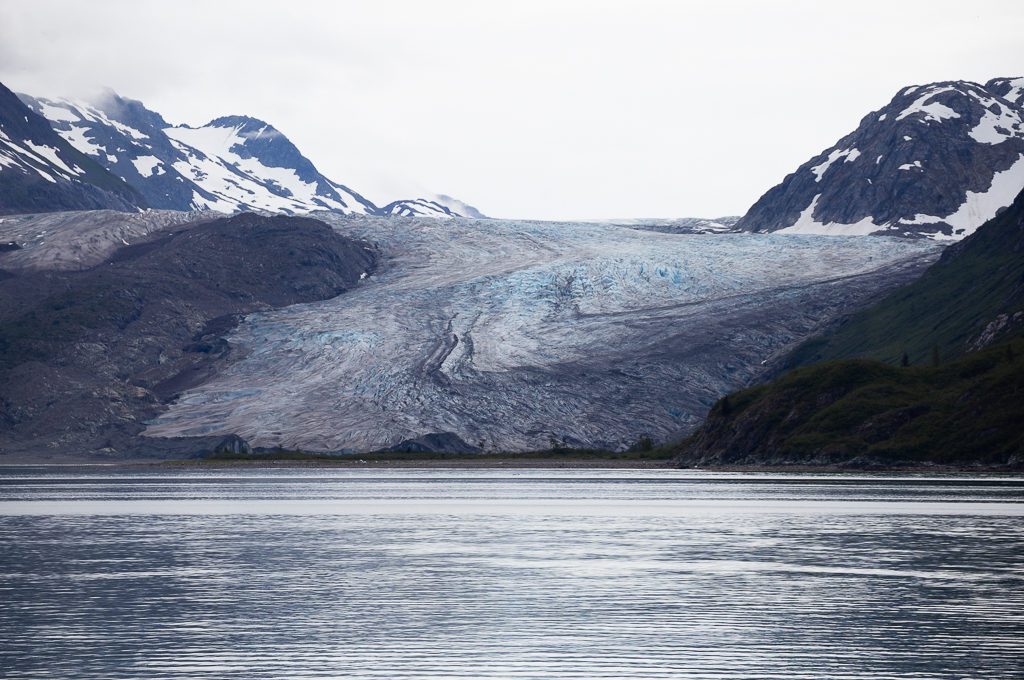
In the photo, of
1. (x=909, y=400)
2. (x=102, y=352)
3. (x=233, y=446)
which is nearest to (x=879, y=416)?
(x=909, y=400)

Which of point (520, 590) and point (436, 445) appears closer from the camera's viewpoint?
point (520, 590)

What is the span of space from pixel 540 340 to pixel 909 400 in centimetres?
5945

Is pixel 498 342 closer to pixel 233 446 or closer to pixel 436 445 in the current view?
pixel 436 445

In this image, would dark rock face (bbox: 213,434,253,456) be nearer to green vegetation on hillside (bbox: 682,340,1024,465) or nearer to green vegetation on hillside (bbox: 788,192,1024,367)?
green vegetation on hillside (bbox: 682,340,1024,465)

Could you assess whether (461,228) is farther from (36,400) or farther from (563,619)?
(563,619)

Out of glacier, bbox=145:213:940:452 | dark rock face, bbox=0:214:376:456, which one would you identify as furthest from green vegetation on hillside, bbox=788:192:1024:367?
dark rock face, bbox=0:214:376:456

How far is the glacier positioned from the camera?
14675cm

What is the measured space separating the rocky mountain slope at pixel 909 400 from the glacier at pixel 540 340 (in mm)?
15206

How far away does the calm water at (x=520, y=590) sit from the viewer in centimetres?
2664

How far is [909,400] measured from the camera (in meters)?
106

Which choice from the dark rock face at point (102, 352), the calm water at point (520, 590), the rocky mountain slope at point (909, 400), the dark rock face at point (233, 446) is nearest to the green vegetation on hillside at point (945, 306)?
the rocky mountain slope at point (909, 400)

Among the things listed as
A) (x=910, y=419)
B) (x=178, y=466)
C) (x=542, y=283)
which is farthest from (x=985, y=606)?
(x=542, y=283)

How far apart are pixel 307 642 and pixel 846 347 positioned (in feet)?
441

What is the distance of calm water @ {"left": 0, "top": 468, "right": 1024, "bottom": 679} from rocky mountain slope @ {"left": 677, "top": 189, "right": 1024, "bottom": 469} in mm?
25271
